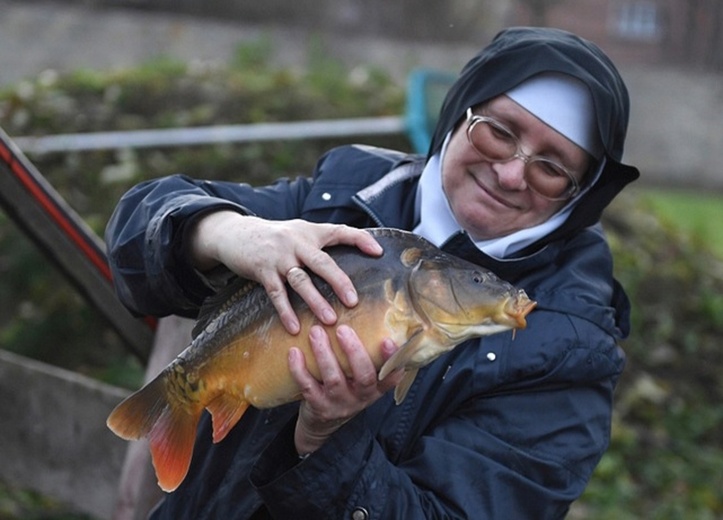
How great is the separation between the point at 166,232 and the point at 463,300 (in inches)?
27.2

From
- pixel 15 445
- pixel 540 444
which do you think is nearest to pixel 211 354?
pixel 540 444

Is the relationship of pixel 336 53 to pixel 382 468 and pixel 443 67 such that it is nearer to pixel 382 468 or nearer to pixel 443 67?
pixel 443 67

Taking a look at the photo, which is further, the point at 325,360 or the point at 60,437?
the point at 60,437

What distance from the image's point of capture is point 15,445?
3877 mm

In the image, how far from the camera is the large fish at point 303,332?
2.01 m

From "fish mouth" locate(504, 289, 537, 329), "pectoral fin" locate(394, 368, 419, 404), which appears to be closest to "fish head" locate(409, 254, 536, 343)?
"fish mouth" locate(504, 289, 537, 329)

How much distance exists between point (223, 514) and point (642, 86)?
1810 cm

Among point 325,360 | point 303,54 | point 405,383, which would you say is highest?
point 325,360

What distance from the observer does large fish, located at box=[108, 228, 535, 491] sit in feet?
6.59

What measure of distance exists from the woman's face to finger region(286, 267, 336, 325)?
620 millimetres

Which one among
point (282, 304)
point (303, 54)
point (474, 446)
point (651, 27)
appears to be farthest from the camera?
point (651, 27)

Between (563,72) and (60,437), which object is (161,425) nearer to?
(563,72)

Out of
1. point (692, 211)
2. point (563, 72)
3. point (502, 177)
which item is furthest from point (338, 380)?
point (692, 211)

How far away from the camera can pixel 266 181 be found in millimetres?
6934
